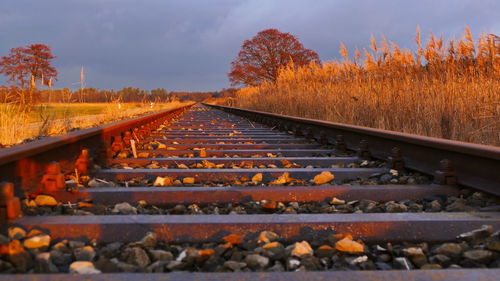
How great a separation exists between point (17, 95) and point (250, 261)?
262 inches

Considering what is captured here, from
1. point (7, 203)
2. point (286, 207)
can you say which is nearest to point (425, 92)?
point (286, 207)

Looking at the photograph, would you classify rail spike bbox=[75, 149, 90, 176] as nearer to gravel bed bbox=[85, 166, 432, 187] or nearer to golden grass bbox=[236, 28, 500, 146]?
gravel bed bbox=[85, 166, 432, 187]

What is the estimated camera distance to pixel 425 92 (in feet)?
19.4

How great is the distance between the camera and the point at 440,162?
9.45ft

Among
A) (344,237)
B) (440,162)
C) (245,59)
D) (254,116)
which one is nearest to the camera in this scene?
(344,237)

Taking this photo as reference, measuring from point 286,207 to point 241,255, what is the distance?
787 mm

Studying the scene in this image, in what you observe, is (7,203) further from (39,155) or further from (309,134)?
(309,134)

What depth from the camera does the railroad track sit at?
1.62 m

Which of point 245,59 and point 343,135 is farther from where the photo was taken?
point 245,59

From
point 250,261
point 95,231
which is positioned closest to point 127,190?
point 95,231

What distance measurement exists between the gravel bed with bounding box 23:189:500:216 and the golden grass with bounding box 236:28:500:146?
2.19 meters

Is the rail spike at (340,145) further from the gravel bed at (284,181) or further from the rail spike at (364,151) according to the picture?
the gravel bed at (284,181)

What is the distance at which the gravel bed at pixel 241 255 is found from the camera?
1597 millimetres

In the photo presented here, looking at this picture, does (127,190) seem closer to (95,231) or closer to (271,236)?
(95,231)
